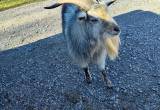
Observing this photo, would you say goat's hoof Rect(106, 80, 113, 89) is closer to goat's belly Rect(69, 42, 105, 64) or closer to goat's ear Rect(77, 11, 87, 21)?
goat's belly Rect(69, 42, 105, 64)

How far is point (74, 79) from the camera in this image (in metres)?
10.6

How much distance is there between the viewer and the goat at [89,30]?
852 centimetres

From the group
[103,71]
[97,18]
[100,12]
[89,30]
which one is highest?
[100,12]

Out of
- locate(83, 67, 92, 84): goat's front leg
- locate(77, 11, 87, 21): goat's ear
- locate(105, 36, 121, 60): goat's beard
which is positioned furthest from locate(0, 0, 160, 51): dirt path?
locate(77, 11, 87, 21): goat's ear

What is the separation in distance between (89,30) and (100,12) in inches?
18.8

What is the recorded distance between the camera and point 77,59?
9578mm

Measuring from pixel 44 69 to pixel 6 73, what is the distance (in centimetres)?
107

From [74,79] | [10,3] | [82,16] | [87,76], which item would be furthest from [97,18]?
[10,3]

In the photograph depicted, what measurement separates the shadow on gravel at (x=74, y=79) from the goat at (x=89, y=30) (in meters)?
0.79

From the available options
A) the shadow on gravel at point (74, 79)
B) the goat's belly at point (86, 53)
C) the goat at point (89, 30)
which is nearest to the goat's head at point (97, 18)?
the goat at point (89, 30)

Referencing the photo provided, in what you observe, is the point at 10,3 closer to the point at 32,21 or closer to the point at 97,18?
the point at 32,21

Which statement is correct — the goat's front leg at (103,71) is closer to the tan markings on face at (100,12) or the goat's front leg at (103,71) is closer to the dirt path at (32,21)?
the tan markings on face at (100,12)

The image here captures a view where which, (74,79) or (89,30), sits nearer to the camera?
(89,30)

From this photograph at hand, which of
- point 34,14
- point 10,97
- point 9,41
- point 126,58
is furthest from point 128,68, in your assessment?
point 34,14
